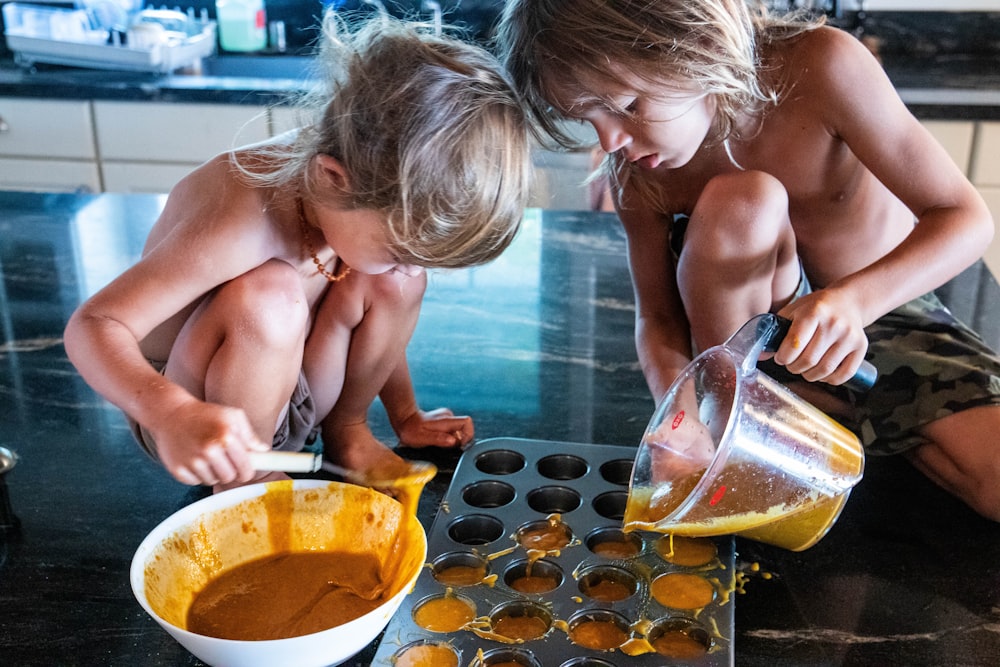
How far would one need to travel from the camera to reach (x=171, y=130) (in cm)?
250

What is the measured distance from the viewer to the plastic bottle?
2857 millimetres

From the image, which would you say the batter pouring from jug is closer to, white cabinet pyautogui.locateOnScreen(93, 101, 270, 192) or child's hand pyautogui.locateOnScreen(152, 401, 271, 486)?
child's hand pyautogui.locateOnScreen(152, 401, 271, 486)

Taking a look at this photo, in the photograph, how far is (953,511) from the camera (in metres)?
1.15

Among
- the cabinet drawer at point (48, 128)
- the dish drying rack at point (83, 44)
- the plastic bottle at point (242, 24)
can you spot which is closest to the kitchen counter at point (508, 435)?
the cabinet drawer at point (48, 128)

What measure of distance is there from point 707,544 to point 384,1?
208cm

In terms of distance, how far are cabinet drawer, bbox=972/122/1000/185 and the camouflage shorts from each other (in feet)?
3.56

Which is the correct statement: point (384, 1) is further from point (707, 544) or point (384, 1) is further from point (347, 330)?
point (707, 544)

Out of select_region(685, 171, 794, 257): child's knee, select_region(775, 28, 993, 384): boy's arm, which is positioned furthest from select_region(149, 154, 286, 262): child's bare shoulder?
select_region(775, 28, 993, 384): boy's arm

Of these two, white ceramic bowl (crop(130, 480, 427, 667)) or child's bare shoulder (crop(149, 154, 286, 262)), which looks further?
child's bare shoulder (crop(149, 154, 286, 262))

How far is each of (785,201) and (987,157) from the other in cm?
134

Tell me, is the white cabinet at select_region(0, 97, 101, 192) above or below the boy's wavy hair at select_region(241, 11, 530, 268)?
below

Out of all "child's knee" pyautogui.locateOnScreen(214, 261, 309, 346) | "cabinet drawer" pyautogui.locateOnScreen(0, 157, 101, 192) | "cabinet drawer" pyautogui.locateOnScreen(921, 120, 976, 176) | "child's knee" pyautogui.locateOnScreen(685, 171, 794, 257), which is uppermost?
"child's knee" pyautogui.locateOnScreen(685, 171, 794, 257)

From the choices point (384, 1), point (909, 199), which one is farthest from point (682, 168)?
point (384, 1)

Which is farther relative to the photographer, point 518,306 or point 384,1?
point 384,1
